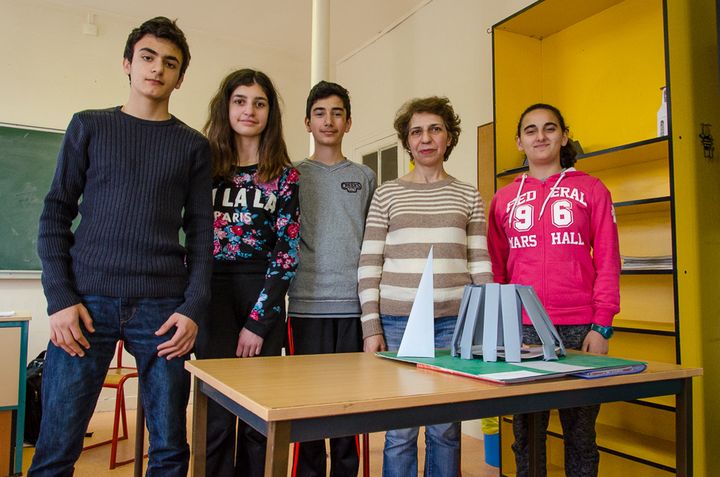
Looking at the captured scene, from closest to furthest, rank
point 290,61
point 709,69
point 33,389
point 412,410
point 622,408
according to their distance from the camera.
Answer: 1. point 412,410
2. point 709,69
3. point 622,408
4. point 33,389
5. point 290,61

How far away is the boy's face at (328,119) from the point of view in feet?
6.15

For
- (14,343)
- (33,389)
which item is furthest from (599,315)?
(33,389)

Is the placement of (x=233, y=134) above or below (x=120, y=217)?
above

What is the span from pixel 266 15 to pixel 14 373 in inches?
115

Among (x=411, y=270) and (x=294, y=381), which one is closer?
(x=294, y=381)

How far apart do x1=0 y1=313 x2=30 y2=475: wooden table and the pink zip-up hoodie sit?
226cm

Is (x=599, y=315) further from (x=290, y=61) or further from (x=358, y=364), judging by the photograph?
(x=290, y=61)

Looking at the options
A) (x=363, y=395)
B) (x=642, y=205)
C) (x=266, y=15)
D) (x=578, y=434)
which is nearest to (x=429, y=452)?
(x=578, y=434)

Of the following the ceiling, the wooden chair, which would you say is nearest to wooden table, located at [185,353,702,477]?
the wooden chair

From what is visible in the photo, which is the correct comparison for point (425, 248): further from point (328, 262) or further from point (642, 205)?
point (642, 205)

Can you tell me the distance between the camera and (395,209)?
68.6 inches

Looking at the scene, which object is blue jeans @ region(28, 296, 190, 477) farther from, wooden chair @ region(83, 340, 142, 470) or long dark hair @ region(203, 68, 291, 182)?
wooden chair @ region(83, 340, 142, 470)

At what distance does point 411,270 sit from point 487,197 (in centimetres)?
163

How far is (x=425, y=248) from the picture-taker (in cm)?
168
